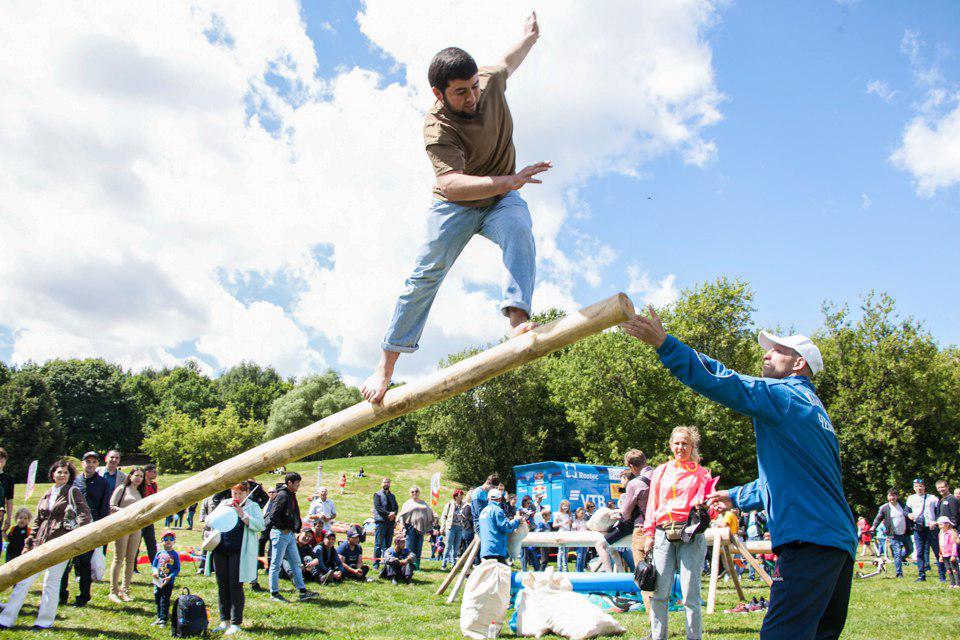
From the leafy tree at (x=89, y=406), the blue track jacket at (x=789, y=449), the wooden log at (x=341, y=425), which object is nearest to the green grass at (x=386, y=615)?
the wooden log at (x=341, y=425)

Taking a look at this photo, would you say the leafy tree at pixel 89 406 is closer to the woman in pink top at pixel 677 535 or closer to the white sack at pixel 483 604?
the white sack at pixel 483 604

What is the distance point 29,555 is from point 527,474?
24.3 m

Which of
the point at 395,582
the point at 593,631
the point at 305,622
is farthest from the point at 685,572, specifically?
the point at 395,582

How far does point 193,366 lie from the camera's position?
105 m

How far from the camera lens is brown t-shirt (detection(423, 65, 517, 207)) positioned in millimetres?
4039

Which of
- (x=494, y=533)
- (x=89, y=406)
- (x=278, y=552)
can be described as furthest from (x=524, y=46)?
(x=89, y=406)

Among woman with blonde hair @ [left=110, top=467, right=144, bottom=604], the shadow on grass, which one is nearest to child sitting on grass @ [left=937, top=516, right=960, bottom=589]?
the shadow on grass

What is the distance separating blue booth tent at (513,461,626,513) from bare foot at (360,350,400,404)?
72.7 feet

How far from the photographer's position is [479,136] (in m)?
4.14

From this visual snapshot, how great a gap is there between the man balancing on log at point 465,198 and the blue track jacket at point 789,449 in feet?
3.44

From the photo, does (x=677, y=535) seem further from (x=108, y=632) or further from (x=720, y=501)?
(x=108, y=632)

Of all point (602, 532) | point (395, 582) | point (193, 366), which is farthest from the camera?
point (193, 366)

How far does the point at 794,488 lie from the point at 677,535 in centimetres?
350

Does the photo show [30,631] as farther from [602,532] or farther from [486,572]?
[602,532]
